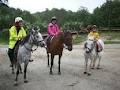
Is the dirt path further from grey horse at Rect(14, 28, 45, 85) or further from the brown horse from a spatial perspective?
the brown horse

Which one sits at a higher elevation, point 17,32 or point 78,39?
point 17,32

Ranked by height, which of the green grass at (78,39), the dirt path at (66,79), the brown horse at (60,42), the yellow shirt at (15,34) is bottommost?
the green grass at (78,39)

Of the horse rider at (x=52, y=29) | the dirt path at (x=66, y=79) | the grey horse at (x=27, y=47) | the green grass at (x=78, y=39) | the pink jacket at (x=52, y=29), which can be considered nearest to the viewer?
the dirt path at (x=66, y=79)

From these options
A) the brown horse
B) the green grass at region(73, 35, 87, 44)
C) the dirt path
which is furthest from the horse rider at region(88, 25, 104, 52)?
the green grass at region(73, 35, 87, 44)

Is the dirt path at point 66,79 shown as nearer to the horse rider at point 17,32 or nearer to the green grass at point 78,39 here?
the horse rider at point 17,32

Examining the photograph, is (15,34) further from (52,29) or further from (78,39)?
(78,39)

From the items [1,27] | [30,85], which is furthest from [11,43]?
[1,27]

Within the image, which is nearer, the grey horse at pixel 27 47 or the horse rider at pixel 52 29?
the grey horse at pixel 27 47

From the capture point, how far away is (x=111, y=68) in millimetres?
19016

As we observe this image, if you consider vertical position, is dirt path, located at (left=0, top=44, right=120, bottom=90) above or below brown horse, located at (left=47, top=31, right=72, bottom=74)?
below

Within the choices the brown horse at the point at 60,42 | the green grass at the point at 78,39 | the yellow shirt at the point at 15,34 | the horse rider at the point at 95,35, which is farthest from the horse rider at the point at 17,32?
the green grass at the point at 78,39

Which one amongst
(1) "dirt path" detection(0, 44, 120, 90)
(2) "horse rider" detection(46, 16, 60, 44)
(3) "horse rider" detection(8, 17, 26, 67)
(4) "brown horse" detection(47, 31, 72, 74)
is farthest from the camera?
(2) "horse rider" detection(46, 16, 60, 44)

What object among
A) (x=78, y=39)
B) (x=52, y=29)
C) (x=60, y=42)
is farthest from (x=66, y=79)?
(x=78, y=39)

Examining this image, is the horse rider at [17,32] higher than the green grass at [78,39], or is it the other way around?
the horse rider at [17,32]
